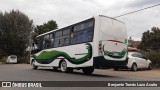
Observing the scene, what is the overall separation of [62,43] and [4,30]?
124 feet

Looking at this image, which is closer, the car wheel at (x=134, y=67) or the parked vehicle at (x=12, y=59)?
the car wheel at (x=134, y=67)

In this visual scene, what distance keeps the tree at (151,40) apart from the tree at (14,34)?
1009 inches

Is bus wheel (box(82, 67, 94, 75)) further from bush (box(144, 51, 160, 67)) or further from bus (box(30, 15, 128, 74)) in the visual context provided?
bush (box(144, 51, 160, 67))

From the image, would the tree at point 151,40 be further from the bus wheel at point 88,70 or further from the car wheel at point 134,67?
the bus wheel at point 88,70

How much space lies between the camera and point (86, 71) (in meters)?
20.5

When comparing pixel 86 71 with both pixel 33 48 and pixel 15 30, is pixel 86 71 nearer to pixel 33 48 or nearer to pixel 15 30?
pixel 33 48

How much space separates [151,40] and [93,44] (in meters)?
51.7

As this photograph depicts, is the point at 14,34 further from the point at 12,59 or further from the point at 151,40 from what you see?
the point at 151,40

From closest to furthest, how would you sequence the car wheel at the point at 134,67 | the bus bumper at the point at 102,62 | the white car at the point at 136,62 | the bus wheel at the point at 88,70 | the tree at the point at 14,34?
the bus bumper at the point at 102,62 → the bus wheel at the point at 88,70 → the white car at the point at 136,62 → the car wheel at the point at 134,67 → the tree at the point at 14,34

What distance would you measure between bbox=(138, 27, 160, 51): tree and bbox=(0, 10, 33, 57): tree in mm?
25633

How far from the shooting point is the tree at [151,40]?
65.7 meters

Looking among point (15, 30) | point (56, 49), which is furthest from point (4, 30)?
point (56, 49)

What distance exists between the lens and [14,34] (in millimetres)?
56188


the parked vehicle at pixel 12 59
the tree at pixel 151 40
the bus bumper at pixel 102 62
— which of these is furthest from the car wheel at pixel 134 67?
the tree at pixel 151 40
